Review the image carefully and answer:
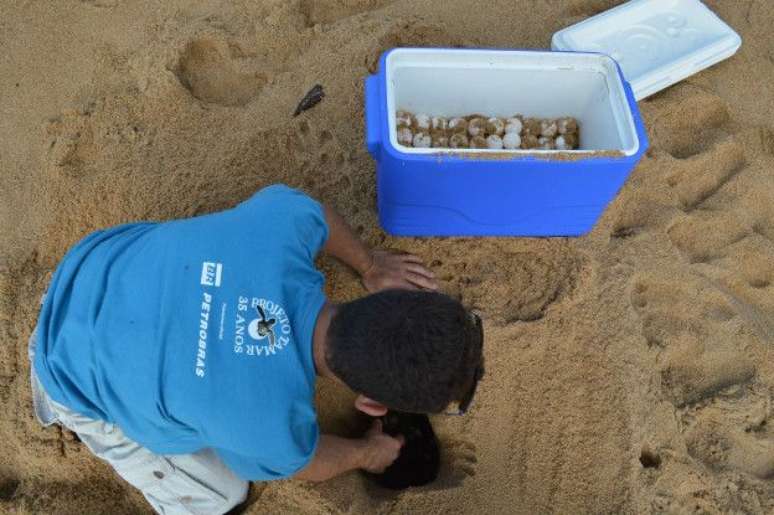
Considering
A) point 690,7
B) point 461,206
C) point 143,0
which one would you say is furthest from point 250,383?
point 690,7

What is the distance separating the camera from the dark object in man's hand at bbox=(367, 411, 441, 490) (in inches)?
63.3

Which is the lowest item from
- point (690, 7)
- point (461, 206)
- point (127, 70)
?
point (461, 206)

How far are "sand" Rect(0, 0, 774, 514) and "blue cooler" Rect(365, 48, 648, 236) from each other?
0.16 metres

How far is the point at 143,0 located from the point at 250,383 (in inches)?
69.8

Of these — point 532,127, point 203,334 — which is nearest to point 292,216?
point 203,334

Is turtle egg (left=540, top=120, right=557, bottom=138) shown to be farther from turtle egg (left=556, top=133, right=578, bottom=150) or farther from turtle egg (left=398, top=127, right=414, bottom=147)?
turtle egg (left=398, top=127, right=414, bottom=147)

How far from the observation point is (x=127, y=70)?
83.2 inches

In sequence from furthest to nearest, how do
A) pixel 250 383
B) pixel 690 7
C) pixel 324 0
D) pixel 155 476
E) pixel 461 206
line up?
pixel 324 0 → pixel 690 7 → pixel 461 206 → pixel 155 476 → pixel 250 383

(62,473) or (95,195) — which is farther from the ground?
(95,195)

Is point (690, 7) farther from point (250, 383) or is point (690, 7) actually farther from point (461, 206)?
point (250, 383)

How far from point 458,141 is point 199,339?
2.93ft

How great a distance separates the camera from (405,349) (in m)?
1.10

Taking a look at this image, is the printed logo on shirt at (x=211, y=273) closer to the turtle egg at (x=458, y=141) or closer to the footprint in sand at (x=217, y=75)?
the turtle egg at (x=458, y=141)

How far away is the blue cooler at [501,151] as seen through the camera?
54.2 inches
